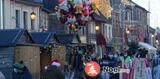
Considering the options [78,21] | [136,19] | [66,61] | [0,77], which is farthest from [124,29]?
[0,77]

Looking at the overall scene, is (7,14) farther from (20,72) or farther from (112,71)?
(20,72)

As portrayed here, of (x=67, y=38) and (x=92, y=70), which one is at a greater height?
(x=67, y=38)

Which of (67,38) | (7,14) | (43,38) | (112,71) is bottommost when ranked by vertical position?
(112,71)

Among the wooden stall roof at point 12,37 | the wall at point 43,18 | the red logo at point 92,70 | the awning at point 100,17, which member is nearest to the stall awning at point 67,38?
the wall at point 43,18

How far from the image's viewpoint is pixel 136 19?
91.4 m

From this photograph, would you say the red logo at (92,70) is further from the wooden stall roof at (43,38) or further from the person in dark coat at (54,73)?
the wooden stall roof at (43,38)

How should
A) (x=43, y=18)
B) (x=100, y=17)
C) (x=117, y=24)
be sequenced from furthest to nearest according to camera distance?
1. (x=117, y=24)
2. (x=100, y=17)
3. (x=43, y=18)

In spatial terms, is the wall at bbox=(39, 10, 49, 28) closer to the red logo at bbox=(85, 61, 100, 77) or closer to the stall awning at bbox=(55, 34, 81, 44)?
the stall awning at bbox=(55, 34, 81, 44)

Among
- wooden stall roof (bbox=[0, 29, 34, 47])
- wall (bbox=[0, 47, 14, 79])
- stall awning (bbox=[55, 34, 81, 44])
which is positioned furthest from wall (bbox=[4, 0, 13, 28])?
wall (bbox=[0, 47, 14, 79])

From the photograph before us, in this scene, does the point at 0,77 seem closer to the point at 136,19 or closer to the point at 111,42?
the point at 111,42

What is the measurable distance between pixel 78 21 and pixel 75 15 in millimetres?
374

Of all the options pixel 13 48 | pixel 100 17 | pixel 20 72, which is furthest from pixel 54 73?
pixel 100 17

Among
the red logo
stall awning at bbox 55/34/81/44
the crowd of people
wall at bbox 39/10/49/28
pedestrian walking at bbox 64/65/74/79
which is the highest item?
wall at bbox 39/10/49/28

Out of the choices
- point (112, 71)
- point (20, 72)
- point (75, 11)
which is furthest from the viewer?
point (75, 11)
